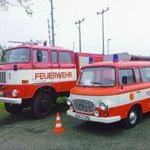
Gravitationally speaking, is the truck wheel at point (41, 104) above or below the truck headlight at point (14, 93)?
below

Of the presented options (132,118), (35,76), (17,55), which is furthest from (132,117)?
(17,55)

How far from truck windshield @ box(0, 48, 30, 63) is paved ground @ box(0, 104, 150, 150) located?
2.31 meters

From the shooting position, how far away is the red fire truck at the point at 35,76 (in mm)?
11453

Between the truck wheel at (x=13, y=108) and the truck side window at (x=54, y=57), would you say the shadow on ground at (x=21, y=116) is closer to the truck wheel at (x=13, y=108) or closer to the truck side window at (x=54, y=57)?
the truck wheel at (x=13, y=108)

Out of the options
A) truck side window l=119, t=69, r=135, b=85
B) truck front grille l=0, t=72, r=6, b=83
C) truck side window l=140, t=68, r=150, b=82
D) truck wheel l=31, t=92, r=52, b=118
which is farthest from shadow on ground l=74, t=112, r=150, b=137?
truck front grille l=0, t=72, r=6, b=83

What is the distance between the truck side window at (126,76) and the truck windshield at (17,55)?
12.5ft

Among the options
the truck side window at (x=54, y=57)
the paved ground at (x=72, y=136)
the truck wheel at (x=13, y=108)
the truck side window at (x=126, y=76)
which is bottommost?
the paved ground at (x=72, y=136)

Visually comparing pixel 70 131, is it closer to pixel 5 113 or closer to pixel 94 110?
pixel 94 110

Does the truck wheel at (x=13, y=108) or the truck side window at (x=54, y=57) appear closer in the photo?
the truck side window at (x=54, y=57)

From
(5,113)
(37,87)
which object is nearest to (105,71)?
(37,87)

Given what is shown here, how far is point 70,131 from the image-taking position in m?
9.80

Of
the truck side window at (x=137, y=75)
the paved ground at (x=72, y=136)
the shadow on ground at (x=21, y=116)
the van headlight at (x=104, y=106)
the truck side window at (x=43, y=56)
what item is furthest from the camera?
the shadow on ground at (x=21, y=116)

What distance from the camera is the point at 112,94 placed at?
901cm

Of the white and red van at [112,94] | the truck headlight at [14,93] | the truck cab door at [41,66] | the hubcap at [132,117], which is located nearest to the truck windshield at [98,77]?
the white and red van at [112,94]
